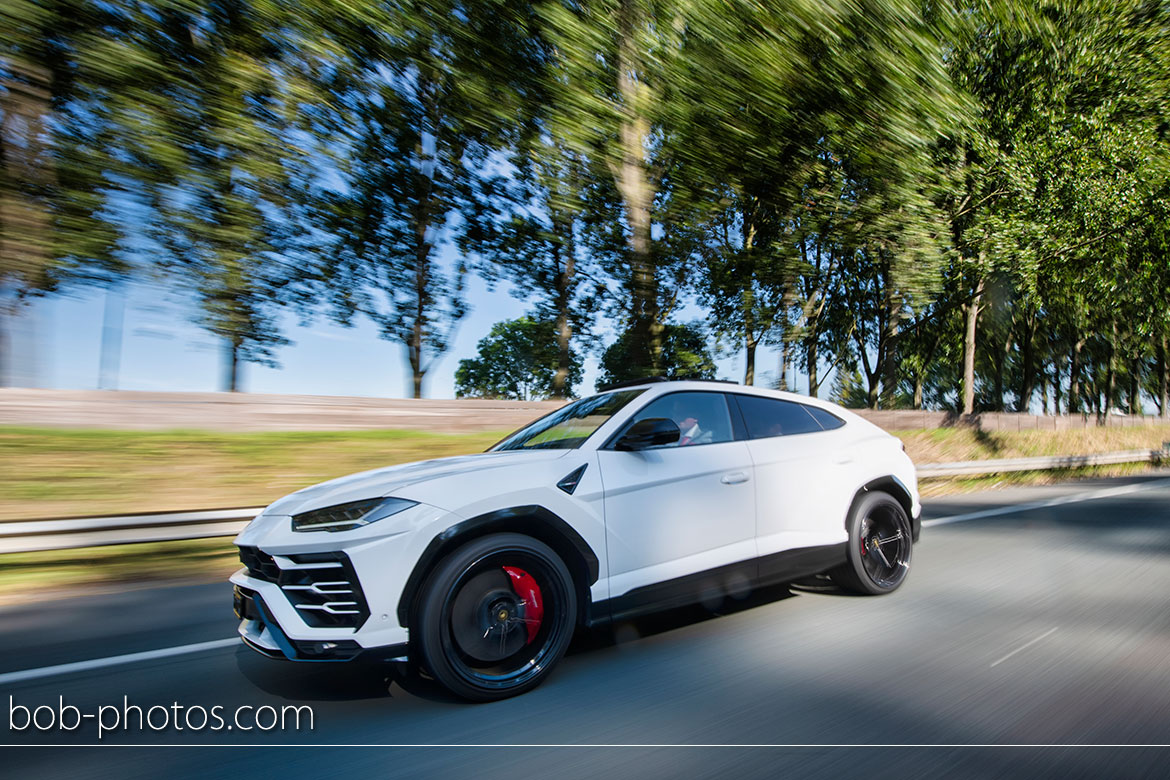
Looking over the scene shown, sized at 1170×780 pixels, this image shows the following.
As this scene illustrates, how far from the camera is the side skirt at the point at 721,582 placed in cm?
371

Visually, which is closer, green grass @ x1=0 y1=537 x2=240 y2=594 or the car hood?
the car hood

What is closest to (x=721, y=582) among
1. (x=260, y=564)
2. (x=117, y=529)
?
(x=260, y=564)

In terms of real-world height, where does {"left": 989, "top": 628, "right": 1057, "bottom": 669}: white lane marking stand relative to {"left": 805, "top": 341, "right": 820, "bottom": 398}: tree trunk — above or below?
below

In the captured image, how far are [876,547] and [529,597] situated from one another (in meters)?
2.88

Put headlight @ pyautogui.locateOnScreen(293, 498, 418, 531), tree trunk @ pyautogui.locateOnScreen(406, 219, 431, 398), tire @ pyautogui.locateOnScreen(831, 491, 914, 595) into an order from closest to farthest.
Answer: headlight @ pyautogui.locateOnScreen(293, 498, 418, 531) < tire @ pyautogui.locateOnScreen(831, 491, 914, 595) < tree trunk @ pyautogui.locateOnScreen(406, 219, 431, 398)

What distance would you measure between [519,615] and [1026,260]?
63.4 feet

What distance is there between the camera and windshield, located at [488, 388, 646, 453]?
4141 millimetres

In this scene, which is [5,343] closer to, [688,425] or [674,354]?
[688,425]

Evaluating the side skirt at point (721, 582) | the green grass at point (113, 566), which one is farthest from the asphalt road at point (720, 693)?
the green grass at point (113, 566)

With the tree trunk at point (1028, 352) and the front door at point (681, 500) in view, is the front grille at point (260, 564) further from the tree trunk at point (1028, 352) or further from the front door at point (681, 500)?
the tree trunk at point (1028, 352)

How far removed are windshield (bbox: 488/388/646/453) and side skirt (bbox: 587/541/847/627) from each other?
0.87 m

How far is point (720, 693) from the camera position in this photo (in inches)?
134

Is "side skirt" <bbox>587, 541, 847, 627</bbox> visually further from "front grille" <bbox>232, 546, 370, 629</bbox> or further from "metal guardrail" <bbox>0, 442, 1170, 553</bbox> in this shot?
"metal guardrail" <bbox>0, 442, 1170, 553</bbox>

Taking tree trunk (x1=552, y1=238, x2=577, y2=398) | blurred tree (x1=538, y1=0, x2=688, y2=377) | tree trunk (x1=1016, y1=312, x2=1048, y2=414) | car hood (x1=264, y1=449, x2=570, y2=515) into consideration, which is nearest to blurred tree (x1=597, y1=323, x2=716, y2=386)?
tree trunk (x1=552, y1=238, x2=577, y2=398)
